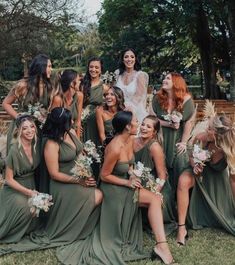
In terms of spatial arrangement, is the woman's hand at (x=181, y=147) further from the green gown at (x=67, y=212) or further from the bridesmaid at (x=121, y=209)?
the green gown at (x=67, y=212)

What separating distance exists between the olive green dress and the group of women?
2.18 ft

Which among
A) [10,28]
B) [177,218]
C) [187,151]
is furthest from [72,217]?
[10,28]

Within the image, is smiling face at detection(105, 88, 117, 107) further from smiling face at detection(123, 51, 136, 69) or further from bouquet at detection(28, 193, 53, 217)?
bouquet at detection(28, 193, 53, 217)

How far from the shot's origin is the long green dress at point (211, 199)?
221 inches

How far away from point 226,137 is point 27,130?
2.34 m

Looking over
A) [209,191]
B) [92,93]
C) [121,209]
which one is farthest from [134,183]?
[92,93]

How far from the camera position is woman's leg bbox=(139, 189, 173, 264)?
464 centimetres

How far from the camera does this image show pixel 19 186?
498cm

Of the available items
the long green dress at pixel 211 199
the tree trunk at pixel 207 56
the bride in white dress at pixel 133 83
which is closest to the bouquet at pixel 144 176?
the long green dress at pixel 211 199

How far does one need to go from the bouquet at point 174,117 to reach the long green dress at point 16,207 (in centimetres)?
195

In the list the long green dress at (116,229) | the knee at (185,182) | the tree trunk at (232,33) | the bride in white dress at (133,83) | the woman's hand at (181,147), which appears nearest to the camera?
the long green dress at (116,229)

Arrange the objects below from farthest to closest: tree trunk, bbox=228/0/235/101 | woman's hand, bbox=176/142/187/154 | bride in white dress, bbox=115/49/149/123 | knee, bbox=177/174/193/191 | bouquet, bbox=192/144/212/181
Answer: tree trunk, bbox=228/0/235/101, bride in white dress, bbox=115/49/149/123, woman's hand, bbox=176/142/187/154, knee, bbox=177/174/193/191, bouquet, bbox=192/144/212/181

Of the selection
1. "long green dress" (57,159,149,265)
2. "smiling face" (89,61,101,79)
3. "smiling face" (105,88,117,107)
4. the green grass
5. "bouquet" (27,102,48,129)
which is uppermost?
"smiling face" (89,61,101,79)

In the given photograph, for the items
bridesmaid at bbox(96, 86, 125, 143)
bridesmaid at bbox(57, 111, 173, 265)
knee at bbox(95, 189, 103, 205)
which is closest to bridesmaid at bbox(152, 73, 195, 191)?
bridesmaid at bbox(96, 86, 125, 143)
